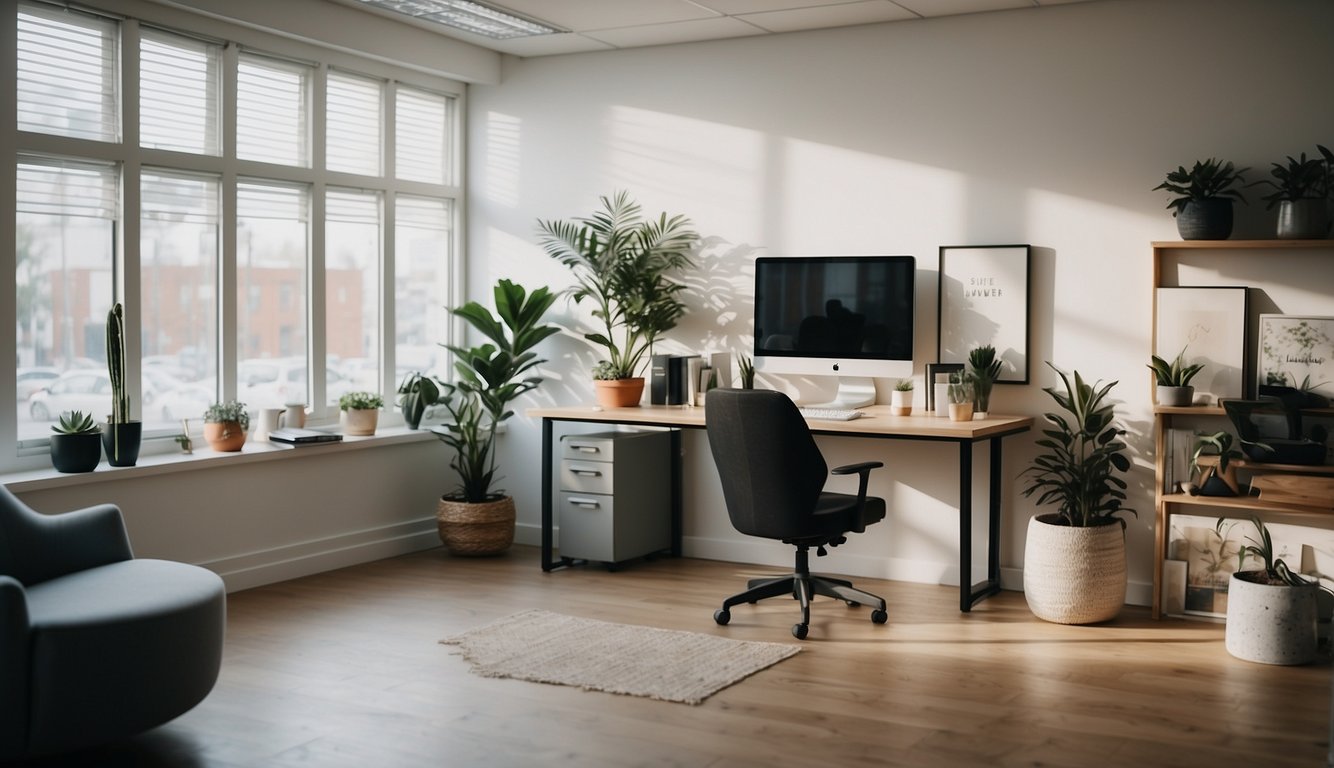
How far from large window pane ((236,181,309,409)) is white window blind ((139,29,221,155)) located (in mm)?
328

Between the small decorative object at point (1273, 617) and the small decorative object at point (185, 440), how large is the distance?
4.02 m

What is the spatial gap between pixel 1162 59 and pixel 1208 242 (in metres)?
0.80

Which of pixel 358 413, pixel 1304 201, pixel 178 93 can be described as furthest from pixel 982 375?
pixel 178 93

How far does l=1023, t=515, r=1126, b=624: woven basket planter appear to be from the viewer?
467 cm

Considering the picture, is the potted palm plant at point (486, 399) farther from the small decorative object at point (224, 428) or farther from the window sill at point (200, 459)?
the small decorative object at point (224, 428)

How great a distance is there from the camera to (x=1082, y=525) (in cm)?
480

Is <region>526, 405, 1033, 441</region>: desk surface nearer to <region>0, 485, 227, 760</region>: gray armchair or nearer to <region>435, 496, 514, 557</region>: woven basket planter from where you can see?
<region>435, 496, 514, 557</region>: woven basket planter

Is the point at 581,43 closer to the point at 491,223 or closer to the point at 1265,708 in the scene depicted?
the point at 491,223

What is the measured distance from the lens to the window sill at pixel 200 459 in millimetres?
4438

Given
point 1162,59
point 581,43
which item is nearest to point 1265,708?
point 1162,59

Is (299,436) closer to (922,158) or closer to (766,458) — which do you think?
(766,458)

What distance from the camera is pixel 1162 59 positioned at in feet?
16.1

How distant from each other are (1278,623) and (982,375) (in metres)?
1.46

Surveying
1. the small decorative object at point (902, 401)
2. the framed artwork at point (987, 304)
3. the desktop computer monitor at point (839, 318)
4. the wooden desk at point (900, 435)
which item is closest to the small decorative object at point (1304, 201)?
the framed artwork at point (987, 304)
